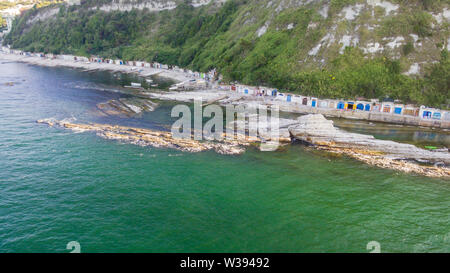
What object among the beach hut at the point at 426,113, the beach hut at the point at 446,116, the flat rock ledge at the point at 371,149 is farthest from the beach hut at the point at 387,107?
the flat rock ledge at the point at 371,149

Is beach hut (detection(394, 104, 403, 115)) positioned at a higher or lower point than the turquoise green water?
higher

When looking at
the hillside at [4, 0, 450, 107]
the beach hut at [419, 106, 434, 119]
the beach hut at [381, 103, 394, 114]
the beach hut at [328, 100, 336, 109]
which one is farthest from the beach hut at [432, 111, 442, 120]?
the beach hut at [328, 100, 336, 109]

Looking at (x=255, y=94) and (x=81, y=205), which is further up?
(x=255, y=94)

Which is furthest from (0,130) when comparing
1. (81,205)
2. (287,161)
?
(287,161)

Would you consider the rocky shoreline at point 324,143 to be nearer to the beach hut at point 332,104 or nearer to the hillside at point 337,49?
the beach hut at point 332,104

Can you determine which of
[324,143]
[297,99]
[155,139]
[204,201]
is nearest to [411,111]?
[297,99]

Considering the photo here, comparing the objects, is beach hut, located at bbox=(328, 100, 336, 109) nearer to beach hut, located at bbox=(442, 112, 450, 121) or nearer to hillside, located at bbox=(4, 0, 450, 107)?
hillside, located at bbox=(4, 0, 450, 107)

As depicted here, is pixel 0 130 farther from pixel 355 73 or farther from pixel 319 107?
pixel 355 73
